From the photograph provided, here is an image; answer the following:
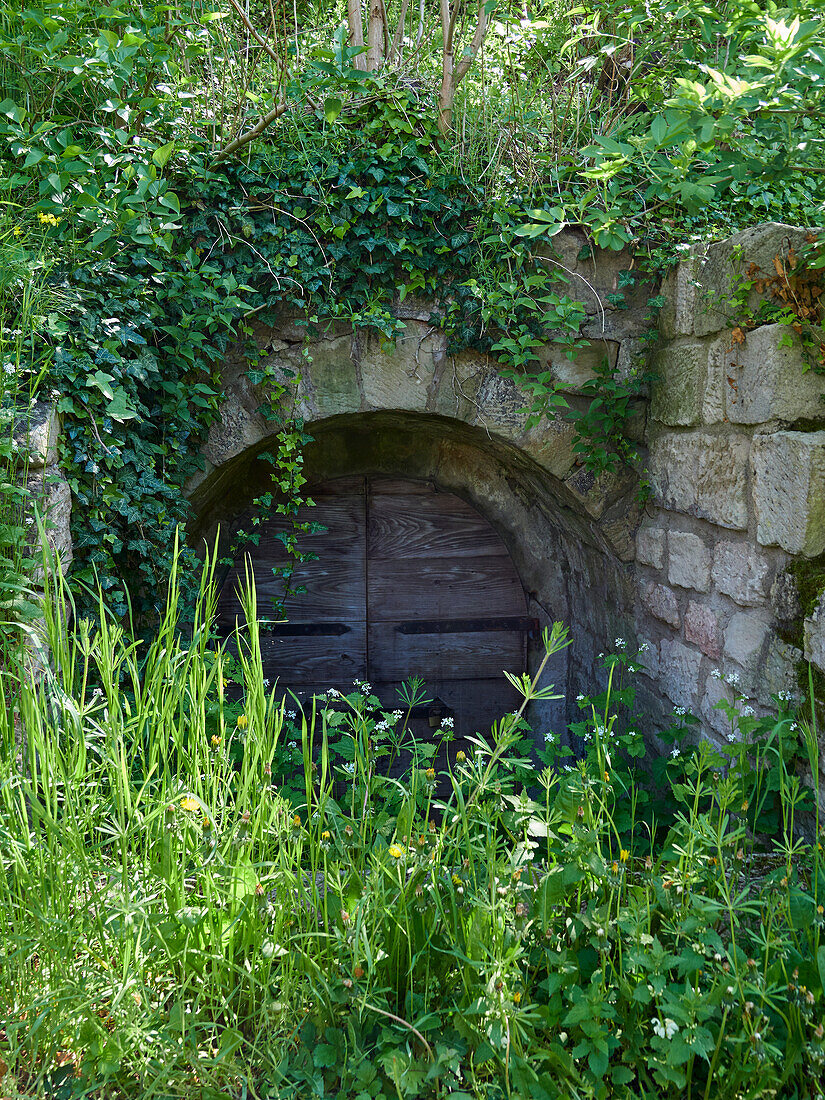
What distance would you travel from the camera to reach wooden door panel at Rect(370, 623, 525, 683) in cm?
361

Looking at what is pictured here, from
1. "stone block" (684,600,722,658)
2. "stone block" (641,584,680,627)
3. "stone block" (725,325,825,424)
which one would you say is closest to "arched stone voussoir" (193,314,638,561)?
"stone block" (641,584,680,627)

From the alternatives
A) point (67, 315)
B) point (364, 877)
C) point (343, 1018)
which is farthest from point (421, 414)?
point (343, 1018)

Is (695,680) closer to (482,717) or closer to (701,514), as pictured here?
(701,514)

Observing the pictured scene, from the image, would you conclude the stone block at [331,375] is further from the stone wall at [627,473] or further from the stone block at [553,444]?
the stone block at [553,444]

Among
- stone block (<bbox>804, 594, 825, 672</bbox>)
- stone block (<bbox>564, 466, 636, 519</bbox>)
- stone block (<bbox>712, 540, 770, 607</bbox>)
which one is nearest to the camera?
stone block (<bbox>804, 594, 825, 672</bbox>)

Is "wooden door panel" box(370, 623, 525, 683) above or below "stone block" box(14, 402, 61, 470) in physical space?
below

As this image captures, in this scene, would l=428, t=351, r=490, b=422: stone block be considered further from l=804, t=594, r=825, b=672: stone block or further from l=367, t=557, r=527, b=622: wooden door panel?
l=804, t=594, r=825, b=672: stone block

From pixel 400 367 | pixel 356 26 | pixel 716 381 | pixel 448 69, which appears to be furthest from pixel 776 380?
pixel 356 26

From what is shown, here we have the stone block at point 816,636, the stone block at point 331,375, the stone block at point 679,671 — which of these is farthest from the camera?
the stone block at point 331,375

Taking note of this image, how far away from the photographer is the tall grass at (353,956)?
1.12 meters

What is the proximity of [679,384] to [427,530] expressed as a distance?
1.51 metres

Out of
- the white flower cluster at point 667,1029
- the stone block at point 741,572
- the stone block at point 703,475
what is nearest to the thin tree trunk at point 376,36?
the stone block at point 703,475

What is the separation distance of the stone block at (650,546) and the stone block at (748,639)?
47cm

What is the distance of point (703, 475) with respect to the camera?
7.61 feet
